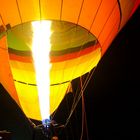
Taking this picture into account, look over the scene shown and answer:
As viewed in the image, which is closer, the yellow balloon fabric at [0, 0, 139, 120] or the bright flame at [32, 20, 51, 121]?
the yellow balloon fabric at [0, 0, 139, 120]

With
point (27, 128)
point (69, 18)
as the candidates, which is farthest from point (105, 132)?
point (69, 18)

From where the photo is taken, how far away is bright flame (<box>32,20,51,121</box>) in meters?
1.88

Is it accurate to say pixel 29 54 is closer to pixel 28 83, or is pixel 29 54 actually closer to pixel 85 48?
pixel 28 83

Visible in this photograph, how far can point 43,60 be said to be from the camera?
2.07 meters

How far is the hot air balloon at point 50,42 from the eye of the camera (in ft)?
5.00

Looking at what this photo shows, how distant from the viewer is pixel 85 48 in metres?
2.30

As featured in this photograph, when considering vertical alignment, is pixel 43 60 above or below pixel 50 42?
below

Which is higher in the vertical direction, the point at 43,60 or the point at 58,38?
the point at 58,38

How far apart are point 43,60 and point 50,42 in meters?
0.14

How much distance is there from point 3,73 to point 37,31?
→ 0.36 m

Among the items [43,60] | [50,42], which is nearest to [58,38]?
[50,42]

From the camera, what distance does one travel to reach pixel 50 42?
82.5 inches

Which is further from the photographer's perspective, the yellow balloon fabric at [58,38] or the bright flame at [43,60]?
the bright flame at [43,60]

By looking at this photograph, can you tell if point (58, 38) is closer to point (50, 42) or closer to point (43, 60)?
point (50, 42)
